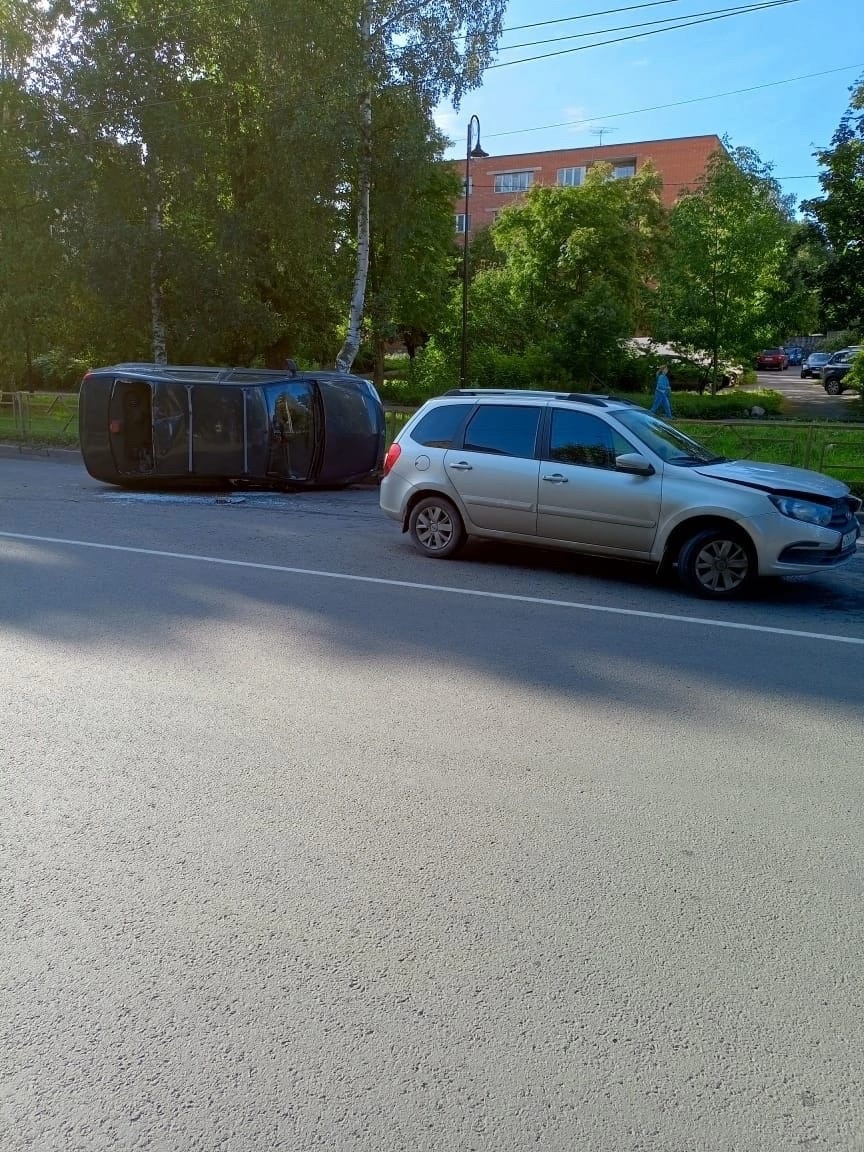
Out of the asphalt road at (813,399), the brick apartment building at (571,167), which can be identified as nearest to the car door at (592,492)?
the asphalt road at (813,399)

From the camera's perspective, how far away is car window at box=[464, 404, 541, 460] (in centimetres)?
904

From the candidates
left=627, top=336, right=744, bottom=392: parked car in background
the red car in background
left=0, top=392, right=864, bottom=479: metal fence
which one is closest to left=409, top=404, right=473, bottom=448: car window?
left=0, top=392, right=864, bottom=479: metal fence

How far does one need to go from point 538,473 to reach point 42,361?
39.0 meters

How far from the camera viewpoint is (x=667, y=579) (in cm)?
889

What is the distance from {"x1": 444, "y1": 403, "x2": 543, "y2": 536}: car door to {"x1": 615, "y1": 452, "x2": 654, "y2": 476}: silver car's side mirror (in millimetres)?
868

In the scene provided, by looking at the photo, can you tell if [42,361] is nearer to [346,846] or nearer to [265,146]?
[265,146]

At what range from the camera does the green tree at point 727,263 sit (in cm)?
2933

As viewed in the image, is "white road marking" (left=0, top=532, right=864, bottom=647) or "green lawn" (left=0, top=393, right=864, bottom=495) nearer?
"white road marking" (left=0, top=532, right=864, bottom=647)

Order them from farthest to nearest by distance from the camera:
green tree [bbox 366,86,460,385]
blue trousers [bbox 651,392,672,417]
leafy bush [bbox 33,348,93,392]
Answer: leafy bush [bbox 33,348,93,392]
green tree [bbox 366,86,460,385]
blue trousers [bbox 651,392,672,417]

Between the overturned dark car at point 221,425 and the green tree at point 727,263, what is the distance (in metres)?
18.0

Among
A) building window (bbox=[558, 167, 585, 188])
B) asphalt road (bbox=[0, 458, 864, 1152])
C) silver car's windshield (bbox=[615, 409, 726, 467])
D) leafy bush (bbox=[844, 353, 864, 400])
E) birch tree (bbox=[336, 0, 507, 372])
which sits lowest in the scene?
asphalt road (bbox=[0, 458, 864, 1152])

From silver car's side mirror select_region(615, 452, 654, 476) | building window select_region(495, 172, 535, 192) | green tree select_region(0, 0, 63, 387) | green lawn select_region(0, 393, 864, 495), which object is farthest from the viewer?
building window select_region(495, 172, 535, 192)

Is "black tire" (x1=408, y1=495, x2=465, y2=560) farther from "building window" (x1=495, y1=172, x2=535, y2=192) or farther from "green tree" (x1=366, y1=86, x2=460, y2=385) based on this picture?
"building window" (x1=495, y1=172, x2=535, y2=192)

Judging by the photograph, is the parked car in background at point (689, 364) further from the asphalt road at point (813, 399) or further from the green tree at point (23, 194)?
the green tree at point (23, 194)
